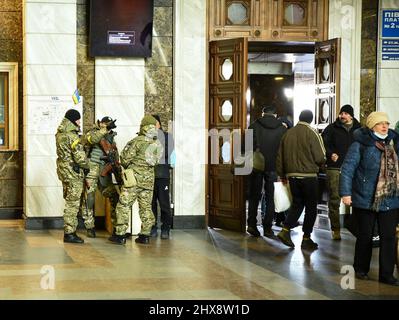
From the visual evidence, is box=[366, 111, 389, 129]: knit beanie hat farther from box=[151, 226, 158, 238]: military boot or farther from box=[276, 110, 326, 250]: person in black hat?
box=[151, 226, 158, 238]: military boot

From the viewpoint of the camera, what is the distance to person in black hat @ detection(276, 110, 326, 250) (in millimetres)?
11703

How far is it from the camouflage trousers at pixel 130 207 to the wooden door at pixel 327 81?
3.89 metres

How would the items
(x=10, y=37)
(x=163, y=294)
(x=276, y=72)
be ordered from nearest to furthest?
(x=163, y=294), (x=10, y=37), (x=276, y=72)

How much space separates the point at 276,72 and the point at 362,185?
46.8ft

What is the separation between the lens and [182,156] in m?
13.9

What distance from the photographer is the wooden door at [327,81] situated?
1384 centimetres

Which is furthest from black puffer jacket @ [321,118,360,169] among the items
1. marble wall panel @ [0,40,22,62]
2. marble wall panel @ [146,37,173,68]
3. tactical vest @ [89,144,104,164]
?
marble wall panel @ [0,40,22,62]

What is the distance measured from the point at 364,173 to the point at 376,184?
0.18 meters

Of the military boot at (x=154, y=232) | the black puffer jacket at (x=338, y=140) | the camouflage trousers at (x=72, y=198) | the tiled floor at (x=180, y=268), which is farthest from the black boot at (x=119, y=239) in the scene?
the black puffer jacket at (x=338, y=140)

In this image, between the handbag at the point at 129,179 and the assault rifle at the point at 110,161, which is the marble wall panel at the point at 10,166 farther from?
the handbag at the point at 129,179

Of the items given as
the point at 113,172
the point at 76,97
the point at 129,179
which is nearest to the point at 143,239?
the point at 129,179

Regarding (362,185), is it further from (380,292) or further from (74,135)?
(74,135)

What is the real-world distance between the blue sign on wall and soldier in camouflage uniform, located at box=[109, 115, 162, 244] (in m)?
4.83
